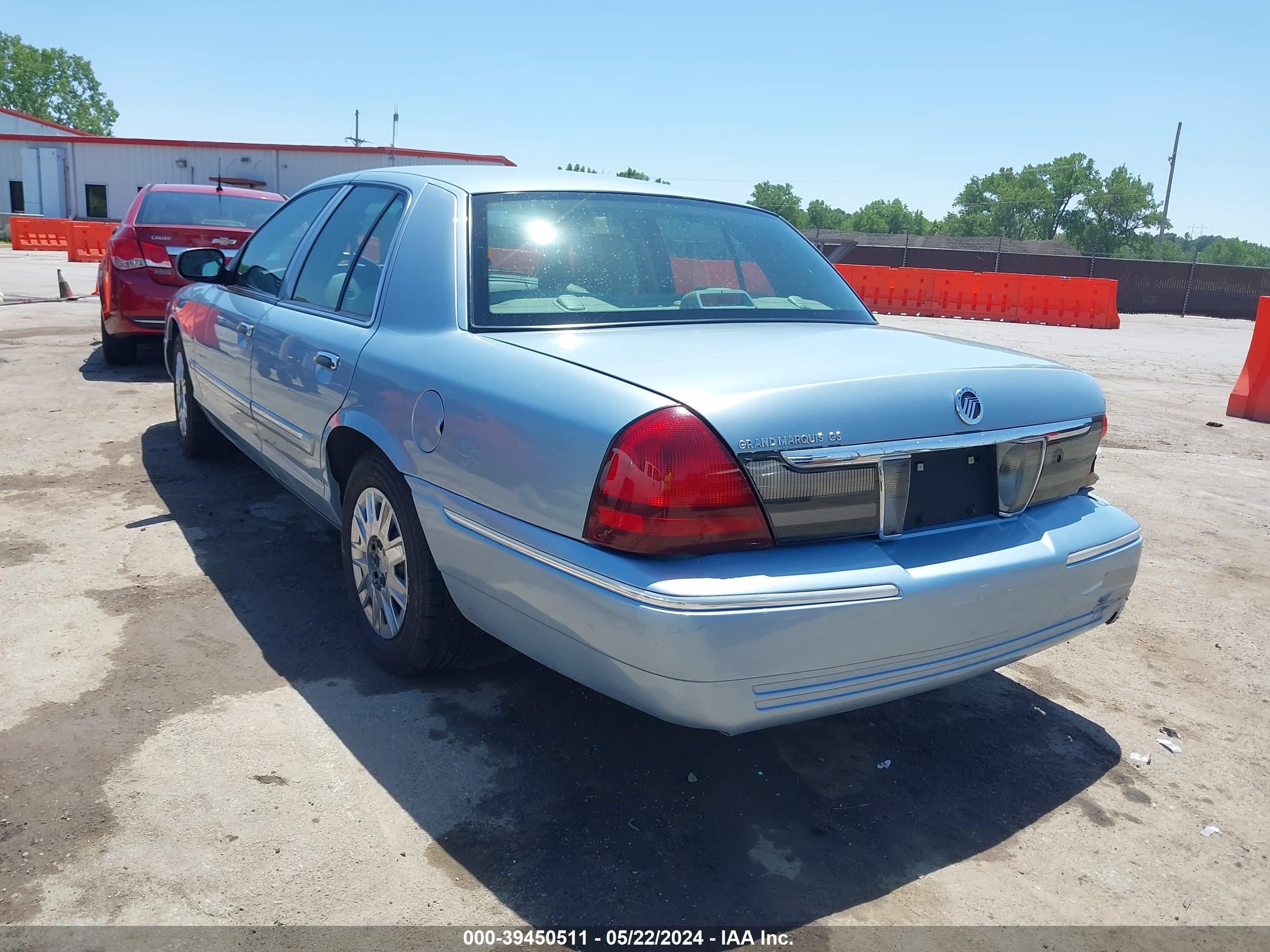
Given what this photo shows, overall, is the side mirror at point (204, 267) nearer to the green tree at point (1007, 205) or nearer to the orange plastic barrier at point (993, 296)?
the orange plastic barrier at point (993, 296)

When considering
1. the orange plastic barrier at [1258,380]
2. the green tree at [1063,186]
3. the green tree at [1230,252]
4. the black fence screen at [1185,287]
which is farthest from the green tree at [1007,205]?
the orange plastic barrier at [1258,380]

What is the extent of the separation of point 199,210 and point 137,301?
1.10 m

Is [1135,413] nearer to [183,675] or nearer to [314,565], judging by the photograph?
[314,565]

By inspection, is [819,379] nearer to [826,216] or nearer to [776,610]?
[776,610]

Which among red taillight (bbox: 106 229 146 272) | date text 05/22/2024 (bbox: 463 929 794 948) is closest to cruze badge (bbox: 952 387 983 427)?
date text 05/22/2024 (bbox: 463 929 794 948)

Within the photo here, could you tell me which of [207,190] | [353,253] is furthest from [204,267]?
[207,190]

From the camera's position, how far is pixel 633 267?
3.30 metres

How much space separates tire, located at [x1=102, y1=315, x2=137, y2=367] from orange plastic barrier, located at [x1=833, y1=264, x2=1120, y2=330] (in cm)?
1668

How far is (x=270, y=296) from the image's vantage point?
429 cm

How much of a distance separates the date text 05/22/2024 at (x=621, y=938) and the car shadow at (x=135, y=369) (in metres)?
7.44

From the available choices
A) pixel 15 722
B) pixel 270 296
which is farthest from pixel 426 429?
pixel 270 296

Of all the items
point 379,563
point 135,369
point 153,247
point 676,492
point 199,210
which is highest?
point 199,210

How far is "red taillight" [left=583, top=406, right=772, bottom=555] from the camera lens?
230cm

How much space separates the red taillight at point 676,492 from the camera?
230 centimetres
